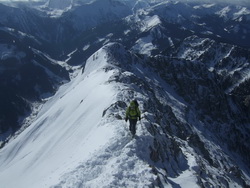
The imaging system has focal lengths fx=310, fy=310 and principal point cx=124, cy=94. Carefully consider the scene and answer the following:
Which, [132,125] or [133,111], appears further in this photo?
[132,125]

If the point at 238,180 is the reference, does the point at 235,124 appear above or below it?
above

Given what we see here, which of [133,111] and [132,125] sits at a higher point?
[133,111]

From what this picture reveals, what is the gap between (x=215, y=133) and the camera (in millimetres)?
126688

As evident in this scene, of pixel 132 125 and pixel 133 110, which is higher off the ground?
pixel 133 110

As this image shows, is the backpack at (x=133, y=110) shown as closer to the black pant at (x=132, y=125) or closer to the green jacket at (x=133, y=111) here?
the green jacket at (x=133, y=111)

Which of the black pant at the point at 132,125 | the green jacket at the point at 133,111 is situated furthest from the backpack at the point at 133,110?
the black pant at the point at 132,125

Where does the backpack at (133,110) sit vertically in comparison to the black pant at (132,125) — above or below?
above

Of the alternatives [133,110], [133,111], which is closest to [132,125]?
[133,111]

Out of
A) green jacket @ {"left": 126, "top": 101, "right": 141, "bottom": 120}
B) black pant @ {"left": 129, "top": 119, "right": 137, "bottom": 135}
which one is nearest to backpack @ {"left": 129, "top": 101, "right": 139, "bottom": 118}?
green jacket @ {"left": 126, "top": 101, "right": 141, "bottom": 120}

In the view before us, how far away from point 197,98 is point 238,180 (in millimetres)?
73846

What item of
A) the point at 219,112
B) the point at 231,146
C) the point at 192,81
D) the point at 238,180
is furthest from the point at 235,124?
the point at 238,180

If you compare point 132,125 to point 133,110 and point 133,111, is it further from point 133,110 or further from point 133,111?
point 133,110

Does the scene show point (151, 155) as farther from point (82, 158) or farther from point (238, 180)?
point (238, 180)

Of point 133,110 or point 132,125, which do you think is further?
point 132,125
